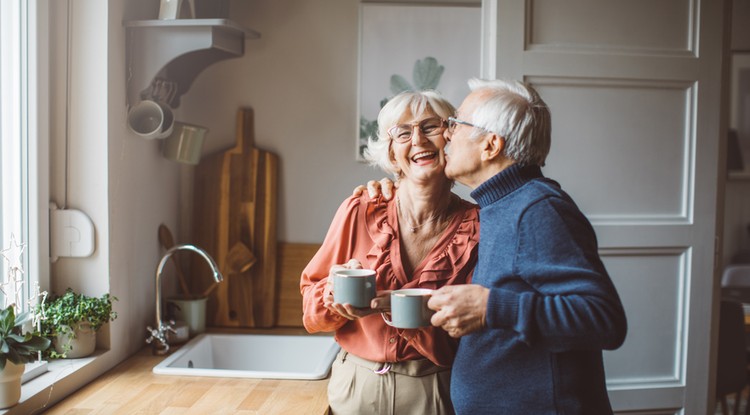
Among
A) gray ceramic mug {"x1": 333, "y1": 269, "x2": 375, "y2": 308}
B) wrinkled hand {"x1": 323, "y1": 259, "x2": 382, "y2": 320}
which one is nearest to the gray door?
wrinkled hand {"x1": 323, "y1": 259, "x2": 382, "y2": 320}

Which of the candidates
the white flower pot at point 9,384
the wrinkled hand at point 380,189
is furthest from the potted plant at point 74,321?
the wrinkled hand at point 380,189

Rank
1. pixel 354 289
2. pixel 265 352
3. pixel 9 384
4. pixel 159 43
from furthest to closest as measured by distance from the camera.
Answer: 1. pixel 265 352
2. pixel 159 43
3. pixel 9 384
4. pixel 354 289

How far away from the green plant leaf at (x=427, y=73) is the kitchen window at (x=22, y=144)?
1262 millimetres

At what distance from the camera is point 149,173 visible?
217 cm

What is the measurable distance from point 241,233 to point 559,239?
1547 mm

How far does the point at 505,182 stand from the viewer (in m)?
1.29

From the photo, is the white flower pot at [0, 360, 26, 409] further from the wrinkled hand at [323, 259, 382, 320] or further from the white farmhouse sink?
the white farmhouse sink

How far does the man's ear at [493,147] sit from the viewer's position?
4.21 feet

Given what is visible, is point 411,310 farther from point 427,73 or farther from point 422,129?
point 427,73

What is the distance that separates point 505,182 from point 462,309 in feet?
0.89

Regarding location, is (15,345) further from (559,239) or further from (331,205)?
(331,205)

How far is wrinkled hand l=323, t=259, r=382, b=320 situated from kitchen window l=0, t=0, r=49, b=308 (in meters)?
0.74

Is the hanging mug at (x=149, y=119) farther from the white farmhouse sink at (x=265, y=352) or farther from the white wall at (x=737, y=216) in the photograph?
the white wall at (x=737, y=216)

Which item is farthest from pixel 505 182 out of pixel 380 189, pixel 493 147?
pixel 380 189
